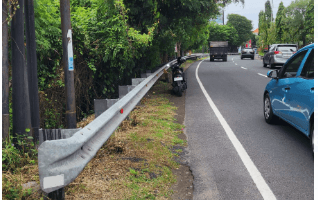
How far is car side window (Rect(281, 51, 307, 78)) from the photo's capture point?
6.65 meters

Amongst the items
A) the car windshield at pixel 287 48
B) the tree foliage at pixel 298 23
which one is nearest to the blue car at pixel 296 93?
the car windshield at pixel 287 48

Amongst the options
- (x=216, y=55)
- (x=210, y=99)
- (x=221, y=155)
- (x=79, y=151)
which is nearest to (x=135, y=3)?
(x=210, y=99)

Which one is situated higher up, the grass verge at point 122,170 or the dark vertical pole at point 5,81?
the dark vertical pole at point 5,81

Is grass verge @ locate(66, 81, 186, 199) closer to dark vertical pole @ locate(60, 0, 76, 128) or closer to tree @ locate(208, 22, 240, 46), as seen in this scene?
dark vertical pole @ locate(60, 0, 76, 128)

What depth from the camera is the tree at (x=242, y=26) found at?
122 metres

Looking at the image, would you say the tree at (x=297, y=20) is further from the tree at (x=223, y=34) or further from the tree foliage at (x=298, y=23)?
the tree at (x=223, y=34)

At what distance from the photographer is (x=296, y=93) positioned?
6176 millimetres

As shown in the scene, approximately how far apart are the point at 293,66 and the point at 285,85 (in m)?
0.57

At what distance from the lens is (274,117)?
7926mm

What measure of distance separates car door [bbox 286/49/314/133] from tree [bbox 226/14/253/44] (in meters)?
118

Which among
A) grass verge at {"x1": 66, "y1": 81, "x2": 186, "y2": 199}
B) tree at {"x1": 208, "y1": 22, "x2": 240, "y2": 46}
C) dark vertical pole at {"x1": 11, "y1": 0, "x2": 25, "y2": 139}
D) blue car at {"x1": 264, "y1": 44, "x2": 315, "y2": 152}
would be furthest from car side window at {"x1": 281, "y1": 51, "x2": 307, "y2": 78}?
tree at {"x1": 208, "y1": 22, "x2": 240, "y2": 46}

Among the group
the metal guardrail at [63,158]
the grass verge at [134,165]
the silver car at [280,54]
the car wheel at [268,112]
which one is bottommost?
the grass verge at [134,165]
